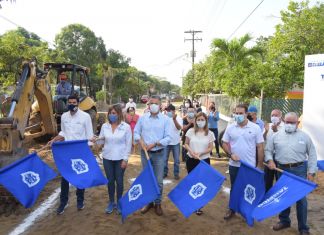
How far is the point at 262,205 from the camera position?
201 inches

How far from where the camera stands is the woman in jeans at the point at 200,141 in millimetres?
6137

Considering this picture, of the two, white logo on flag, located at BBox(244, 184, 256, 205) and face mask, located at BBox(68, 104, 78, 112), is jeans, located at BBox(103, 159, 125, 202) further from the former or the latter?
white logo on flag, located at BBox(244, 184, 256, 205)

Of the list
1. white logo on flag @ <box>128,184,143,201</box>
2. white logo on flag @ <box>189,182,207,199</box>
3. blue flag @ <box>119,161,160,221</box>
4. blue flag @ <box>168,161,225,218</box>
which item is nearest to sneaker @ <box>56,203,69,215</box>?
blue flag @ <box>119,161,160,221</box>

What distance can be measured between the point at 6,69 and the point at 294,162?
18.5m

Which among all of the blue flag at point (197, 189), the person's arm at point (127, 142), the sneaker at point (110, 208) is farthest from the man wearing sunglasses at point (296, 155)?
the sneaker at point (110, 208)

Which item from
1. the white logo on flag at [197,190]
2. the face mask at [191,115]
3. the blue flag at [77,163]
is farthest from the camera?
the face mask at [191,115]

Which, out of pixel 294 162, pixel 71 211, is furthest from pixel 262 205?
pixel 71 211

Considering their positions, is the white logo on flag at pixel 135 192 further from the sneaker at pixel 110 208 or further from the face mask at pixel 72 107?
the face mask at pixel 72 107

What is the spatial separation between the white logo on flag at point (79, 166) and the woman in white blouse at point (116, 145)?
1.05 ft

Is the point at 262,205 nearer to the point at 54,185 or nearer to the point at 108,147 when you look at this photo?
the point at 108,147

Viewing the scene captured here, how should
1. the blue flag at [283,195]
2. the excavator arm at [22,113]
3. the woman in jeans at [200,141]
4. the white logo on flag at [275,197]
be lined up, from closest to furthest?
the blue flag at [283,195] < the white logo on flag at [275,197] < the woman in jeans at [200,141] < the excavator arm at [22,113]

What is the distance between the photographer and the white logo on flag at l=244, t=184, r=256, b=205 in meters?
5.38

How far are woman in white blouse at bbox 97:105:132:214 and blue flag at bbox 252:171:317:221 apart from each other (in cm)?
215

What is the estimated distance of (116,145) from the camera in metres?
5.82
